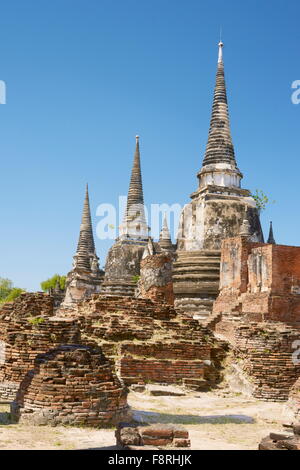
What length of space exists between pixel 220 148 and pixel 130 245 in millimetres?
9266

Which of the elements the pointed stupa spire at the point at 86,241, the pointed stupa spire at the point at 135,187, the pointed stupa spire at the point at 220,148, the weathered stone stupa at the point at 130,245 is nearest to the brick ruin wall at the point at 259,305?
the pointed stupa spire at the point at 220,148

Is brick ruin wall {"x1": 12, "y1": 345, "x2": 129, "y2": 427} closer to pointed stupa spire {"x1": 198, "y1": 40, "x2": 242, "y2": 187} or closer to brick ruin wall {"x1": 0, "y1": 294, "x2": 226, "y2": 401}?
brick ruin wall {"x1": 0, "y1": 294, "x2": 226, "y2": 401}

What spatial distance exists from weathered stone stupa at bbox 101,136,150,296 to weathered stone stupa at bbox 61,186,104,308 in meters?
2.25

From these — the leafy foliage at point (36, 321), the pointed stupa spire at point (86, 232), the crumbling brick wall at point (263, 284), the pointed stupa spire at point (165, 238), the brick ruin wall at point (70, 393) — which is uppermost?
the pointed stupa spire at point (86, 232)

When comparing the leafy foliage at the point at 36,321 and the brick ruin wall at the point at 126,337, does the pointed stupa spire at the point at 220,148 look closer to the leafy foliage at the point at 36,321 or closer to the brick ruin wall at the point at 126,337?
the brick ruin wall at the point at 126,337

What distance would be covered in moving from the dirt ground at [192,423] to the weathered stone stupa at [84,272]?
2204cm

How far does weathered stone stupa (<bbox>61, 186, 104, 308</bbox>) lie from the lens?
36.8m

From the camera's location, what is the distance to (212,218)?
28125 mm

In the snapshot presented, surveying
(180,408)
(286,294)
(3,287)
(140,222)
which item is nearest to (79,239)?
(140,222)

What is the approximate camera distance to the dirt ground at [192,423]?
287 inches

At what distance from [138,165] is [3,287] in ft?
92.1

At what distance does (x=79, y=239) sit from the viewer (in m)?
43.5

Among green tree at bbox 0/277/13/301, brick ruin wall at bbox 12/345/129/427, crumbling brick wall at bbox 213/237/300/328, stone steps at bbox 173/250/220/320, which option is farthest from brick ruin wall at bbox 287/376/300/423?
green tree at bbox 0/277/13/301
